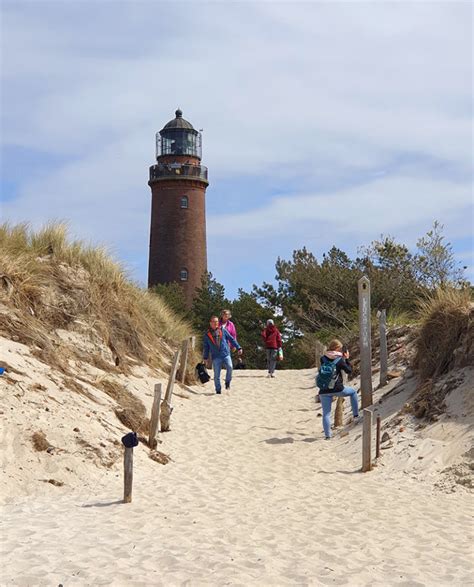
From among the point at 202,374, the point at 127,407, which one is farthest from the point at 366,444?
the point at 202,374

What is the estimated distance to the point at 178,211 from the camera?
43281mm

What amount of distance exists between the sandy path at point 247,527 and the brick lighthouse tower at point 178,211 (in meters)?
30.4

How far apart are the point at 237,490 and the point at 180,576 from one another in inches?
145

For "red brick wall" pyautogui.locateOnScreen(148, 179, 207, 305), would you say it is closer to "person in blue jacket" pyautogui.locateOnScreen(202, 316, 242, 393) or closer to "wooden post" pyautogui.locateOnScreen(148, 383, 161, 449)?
"person in blue jacket" pyautogui.locateOnScreen(202, 316, 242, 393)

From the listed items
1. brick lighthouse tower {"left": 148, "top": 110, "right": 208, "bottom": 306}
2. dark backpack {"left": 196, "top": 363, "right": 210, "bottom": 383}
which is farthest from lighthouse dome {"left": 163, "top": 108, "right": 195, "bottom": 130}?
dark backpack {"left": 196, "top": 363, "right": 210, "bottom": 383}

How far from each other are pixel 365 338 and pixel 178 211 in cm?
3110

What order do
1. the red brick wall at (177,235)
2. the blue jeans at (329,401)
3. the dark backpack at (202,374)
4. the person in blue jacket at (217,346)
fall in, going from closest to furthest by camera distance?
the blue jeans at (329,401), the person in blue jacket at (217,346), the dark backpack at (202,374), the red brick wall at (177,235)

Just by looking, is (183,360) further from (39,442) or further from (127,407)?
(39,442)

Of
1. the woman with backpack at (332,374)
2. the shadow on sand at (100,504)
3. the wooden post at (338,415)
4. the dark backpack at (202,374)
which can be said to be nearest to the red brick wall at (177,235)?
the dark backpack at (202,374)

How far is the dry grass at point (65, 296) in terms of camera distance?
47.0 feet

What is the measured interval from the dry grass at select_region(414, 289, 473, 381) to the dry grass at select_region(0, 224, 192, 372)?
667 centimetres

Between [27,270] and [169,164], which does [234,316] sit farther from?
[27,270]

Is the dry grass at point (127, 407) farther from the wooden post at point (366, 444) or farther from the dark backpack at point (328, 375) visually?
the wooden post at point (366, 444)

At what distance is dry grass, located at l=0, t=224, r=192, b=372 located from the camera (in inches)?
563
